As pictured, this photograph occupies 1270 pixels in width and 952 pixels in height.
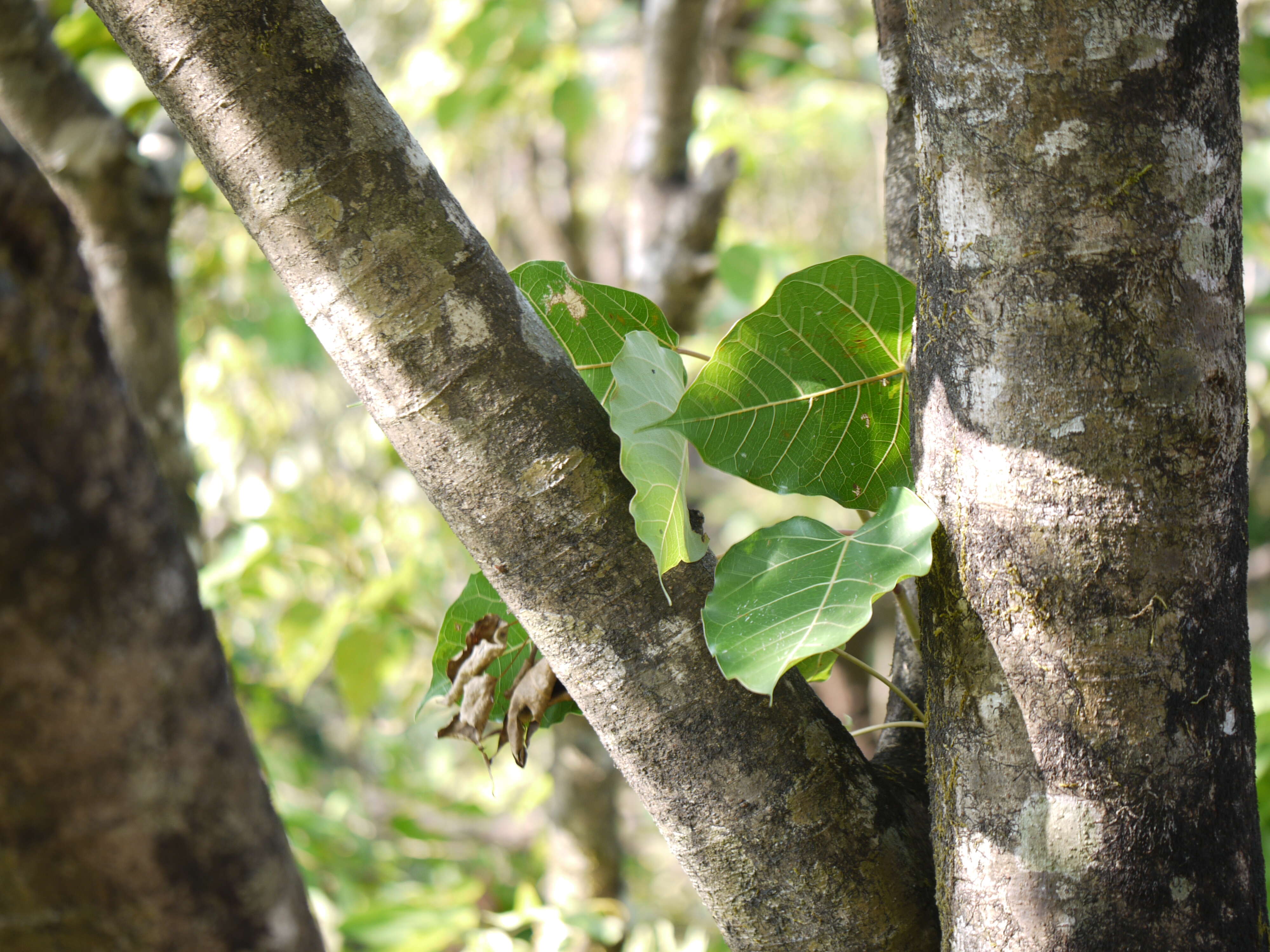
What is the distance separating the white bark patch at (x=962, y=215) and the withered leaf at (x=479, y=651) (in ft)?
1.01

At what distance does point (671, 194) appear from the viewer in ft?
5.42

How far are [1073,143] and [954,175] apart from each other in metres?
0.05

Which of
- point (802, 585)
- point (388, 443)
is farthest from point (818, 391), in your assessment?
point (388, 443)

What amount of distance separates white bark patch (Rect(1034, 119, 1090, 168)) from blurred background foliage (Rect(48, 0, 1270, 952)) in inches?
20.1

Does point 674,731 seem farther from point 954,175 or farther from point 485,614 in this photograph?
point 954,175

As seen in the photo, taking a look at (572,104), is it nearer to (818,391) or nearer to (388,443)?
(388,443)

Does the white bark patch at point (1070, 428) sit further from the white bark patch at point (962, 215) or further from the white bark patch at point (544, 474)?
the white bark patch at point (544, 474)

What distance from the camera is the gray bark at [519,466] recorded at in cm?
42

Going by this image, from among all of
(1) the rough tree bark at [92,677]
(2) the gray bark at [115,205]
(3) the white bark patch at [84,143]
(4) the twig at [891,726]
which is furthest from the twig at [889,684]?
(3) the white bark patch at [84,143]

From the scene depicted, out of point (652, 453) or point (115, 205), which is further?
point (115, 205)

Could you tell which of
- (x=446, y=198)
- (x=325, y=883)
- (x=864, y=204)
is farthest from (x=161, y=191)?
(x=864, y=204)

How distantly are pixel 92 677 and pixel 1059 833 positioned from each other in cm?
37

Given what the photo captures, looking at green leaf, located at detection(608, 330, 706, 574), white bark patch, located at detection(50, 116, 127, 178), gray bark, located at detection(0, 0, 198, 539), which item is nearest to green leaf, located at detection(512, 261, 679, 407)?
green leaf, located at detection(608, 330, 706, 574)

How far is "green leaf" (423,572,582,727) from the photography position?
524 millimetres
